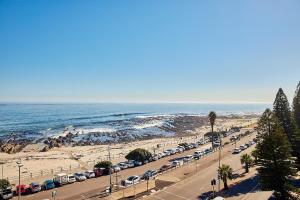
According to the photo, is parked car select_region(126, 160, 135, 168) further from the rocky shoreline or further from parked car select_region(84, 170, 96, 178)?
the rocky shoreline

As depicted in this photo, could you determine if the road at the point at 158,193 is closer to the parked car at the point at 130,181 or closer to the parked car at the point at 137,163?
the parked car at the point at 137,163

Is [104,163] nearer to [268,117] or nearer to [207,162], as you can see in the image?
[207,162]

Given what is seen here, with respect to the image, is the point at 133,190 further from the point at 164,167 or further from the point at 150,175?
the point at 164,167

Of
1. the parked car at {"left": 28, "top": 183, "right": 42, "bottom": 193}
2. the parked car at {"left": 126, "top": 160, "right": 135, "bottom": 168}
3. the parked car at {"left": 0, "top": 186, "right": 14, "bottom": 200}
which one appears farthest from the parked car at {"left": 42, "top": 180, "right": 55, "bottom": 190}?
the parked car at {"left": 126, "top": 160, "right": 135, "bottom": 168}

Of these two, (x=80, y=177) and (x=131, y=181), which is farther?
(x=80, y=177)

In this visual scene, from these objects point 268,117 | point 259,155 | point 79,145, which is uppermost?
point 268,117

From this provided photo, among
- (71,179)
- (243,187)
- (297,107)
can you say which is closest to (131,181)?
(71,179)

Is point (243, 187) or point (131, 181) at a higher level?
point (243, 187)

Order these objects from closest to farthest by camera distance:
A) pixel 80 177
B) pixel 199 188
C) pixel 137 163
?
pixel 199 188, pixel 80 177, pixel 137 163

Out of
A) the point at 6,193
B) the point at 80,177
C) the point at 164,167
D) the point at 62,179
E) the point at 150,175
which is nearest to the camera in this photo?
the point at 6,193

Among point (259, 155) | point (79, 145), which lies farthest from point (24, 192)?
point (79, 145)

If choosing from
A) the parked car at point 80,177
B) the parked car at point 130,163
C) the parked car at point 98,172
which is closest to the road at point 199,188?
the parked car at point 130,163
